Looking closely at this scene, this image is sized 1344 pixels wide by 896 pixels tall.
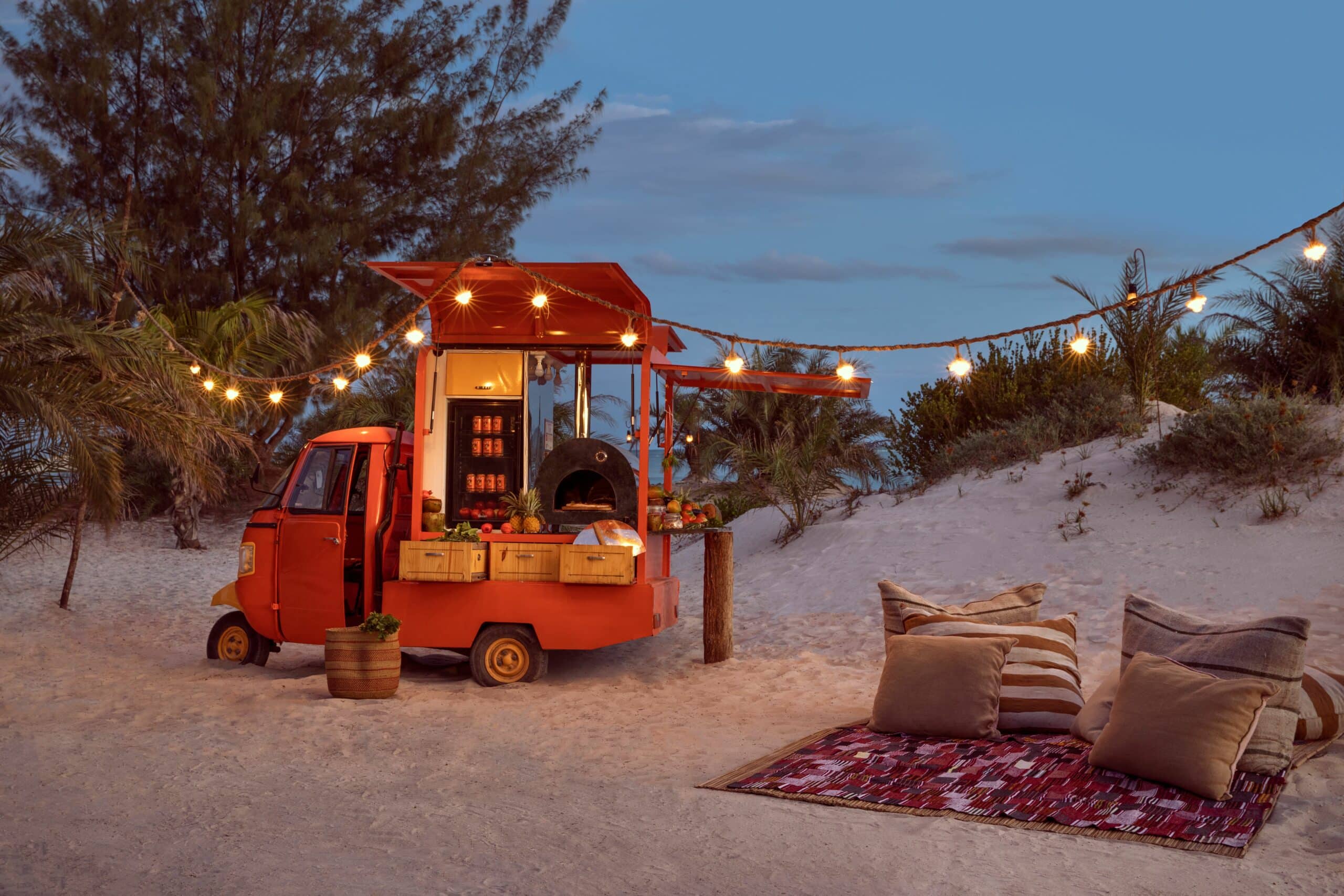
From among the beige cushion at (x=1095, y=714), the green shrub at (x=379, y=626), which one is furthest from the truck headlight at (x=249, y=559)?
the beige cushion at (x=1095, y=714)

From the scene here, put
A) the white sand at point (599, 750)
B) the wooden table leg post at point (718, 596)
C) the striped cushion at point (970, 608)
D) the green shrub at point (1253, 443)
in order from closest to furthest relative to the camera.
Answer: the white sand at point (599, 750)
the striped cushion at point (970, 608)
the wooden table leg post at point (718, 596)
the green shrub at point (1253, 443)

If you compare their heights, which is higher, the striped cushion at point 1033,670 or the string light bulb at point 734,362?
the string light bulb at point 734,362

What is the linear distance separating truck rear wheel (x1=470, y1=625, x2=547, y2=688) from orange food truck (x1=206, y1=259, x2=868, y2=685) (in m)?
0.01

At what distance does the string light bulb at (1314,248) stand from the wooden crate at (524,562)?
210 inches

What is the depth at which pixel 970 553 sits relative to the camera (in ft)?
42.8

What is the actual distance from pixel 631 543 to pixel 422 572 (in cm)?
161

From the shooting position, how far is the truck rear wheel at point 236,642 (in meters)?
9.48

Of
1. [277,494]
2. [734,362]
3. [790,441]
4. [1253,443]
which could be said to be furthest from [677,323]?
[790,441]

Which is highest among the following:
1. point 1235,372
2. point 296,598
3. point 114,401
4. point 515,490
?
point 1235,372

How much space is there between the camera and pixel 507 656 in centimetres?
887

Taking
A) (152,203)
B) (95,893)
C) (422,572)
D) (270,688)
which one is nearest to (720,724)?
(422,572)

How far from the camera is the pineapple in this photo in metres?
8.98

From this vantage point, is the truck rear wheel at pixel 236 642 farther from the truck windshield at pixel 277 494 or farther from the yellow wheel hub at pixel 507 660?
the yellow wheel hub at pixel 507 660

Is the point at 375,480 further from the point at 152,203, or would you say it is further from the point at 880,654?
the point at 152,203
